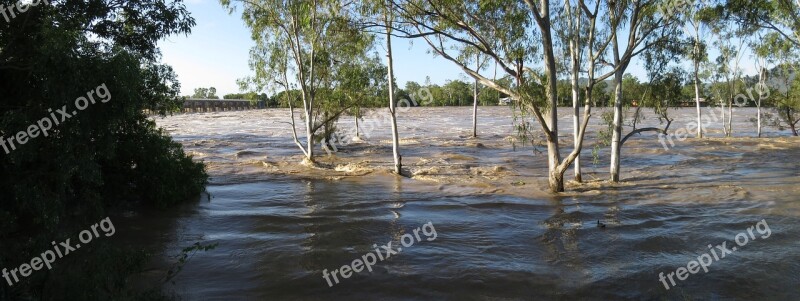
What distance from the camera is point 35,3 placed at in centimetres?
691

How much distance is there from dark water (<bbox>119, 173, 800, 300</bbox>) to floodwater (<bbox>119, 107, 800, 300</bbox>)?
0.04 meters

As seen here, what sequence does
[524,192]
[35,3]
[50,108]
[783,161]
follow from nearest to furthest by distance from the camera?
[50,108] < [35,3] < [524,192] < [783,161]

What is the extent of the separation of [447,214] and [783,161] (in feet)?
56.4

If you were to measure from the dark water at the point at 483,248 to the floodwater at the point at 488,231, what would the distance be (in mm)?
37

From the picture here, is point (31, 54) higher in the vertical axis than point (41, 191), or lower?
higher

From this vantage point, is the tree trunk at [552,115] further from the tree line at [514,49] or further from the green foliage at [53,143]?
the green foliage at [53,143]

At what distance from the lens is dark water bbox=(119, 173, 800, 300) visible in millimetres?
7484

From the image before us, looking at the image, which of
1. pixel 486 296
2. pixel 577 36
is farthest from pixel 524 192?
pixel 486 296

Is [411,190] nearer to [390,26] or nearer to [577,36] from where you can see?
[390,26]

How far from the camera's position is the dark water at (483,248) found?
748cm

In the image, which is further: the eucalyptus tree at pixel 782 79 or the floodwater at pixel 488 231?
the eucalyptus tree at pixel 782 79

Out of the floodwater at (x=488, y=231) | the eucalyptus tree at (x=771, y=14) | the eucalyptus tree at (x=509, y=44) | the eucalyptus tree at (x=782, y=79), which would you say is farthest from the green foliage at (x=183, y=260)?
the eucalyptus tree at (x=782, y=79)

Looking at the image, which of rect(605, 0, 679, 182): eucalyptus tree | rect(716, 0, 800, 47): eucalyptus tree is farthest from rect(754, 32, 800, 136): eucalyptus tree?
rect(605, 0, 679, 182): eucalyptus tree

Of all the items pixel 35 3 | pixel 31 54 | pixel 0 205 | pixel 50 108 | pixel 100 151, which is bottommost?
pixel 0 205
